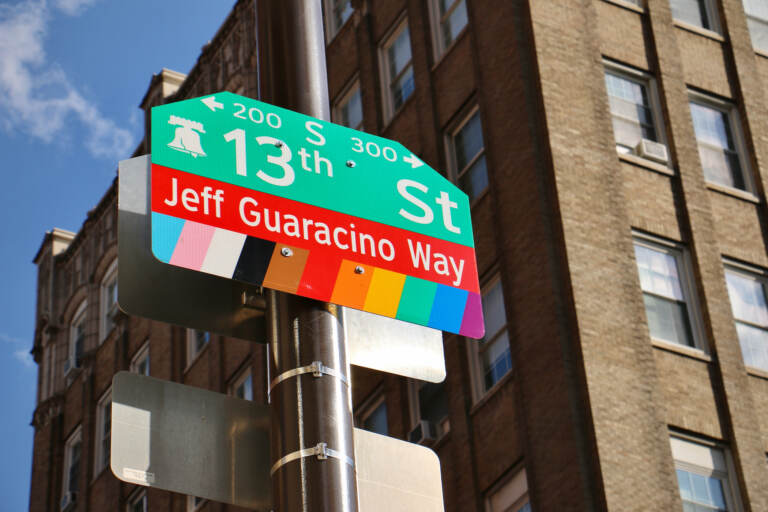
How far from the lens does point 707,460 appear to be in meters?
18.0

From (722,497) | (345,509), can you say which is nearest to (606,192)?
(722,497)

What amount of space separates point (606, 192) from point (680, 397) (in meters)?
3.57

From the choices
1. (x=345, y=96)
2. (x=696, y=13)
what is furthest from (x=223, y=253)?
(x=345, y=96)

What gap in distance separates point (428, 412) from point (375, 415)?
1.63 m

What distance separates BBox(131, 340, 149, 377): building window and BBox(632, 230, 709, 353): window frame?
57.1ft

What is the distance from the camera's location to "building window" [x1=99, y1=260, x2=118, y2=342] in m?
37.2

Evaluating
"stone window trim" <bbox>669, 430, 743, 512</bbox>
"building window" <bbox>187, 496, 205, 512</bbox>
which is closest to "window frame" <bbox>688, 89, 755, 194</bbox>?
"stone window trim" <bbox>669, 430, 743, 512</bbox>

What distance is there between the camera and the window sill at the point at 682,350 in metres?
18.7

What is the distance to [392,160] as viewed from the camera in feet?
21.0

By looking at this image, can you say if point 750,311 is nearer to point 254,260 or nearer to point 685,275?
point 685,275

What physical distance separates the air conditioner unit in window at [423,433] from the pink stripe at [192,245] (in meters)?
15.0

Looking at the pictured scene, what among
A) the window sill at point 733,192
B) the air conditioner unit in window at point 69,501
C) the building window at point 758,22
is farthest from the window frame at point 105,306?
the window sill at point 733,192

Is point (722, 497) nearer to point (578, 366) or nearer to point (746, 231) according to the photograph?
point (578, 366)

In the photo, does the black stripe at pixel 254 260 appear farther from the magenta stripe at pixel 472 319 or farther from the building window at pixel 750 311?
the building window at pixel 750 311
